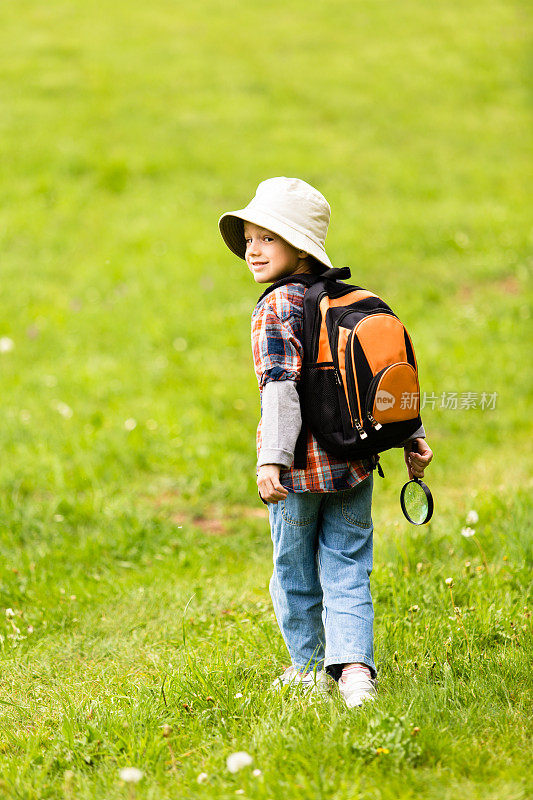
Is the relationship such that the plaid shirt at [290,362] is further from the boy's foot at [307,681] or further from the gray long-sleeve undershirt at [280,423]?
the boy's foot at [307,681]

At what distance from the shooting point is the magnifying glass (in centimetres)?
335

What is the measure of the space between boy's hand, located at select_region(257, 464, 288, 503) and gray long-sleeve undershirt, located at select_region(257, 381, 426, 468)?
0.03 metres

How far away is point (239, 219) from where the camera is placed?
354 centimetres

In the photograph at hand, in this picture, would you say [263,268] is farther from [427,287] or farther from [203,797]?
[427,287]

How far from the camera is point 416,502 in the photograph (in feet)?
11.3

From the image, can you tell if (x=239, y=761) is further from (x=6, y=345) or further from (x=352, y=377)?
(x=6, y=345)

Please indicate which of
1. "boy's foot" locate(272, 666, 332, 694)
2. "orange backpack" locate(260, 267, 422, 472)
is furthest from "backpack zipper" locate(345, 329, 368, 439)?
"boy's foot" locate(272, 666, 332, 694)

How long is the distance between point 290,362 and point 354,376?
255 millimetres

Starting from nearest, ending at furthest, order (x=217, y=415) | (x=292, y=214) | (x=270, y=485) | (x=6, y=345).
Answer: (x=270, y=485)
(x=292, y=214)
(x=217, y=415)
(x=6, y=345)

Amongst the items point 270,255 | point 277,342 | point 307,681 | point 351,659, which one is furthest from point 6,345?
point 351,659

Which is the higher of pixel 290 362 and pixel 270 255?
pixel 270 255

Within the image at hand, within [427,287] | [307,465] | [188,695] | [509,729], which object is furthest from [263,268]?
[427,287]

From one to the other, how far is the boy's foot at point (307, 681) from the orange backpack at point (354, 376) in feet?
2.77

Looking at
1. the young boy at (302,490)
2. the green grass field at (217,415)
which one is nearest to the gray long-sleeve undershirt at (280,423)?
the young boy at (302,490)
